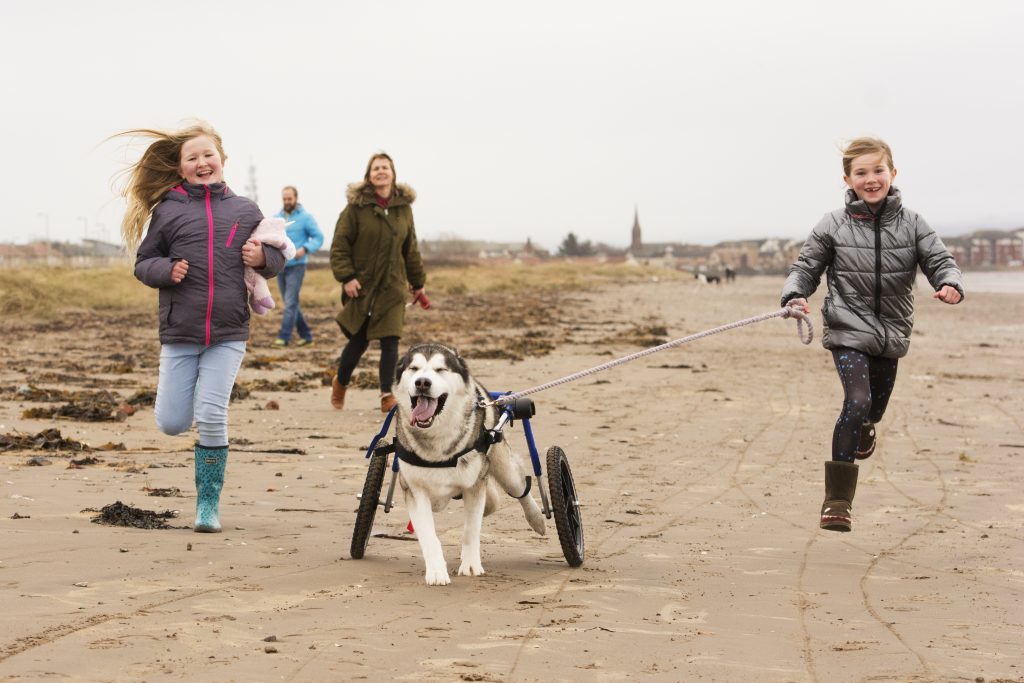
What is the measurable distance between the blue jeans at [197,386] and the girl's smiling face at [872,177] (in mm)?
3302

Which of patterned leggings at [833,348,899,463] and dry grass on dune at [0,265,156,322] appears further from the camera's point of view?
dry grass on dune at [0,265,156,322]

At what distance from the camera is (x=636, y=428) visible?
34.3ft

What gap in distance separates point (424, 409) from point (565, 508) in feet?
2.67

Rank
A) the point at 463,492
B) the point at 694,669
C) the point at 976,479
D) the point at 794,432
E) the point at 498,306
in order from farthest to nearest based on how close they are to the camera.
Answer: the point at 498,306, the point at 794,432, the point at 976,479, the point at 463,492, the point at 694,669

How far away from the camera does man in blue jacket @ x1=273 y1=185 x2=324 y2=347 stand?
16.3 m

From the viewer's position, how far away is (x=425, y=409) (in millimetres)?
5250

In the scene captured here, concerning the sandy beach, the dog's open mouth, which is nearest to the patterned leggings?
the sandy beach

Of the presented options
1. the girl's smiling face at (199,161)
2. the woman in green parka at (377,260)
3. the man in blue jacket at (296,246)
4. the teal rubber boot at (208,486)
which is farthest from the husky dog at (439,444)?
the man in blue jacket at (296,246)

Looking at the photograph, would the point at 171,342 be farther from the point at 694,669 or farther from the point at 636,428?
the point at 636,428

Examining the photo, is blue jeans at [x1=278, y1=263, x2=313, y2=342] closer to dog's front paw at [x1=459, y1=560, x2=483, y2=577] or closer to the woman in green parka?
the woman in green parka

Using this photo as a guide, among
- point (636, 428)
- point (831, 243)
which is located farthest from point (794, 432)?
point (831, 243)

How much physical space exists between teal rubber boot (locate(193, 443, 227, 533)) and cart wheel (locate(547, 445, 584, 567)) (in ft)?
5.57

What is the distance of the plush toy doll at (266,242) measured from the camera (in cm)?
616

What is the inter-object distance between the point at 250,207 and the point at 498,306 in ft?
89.9
